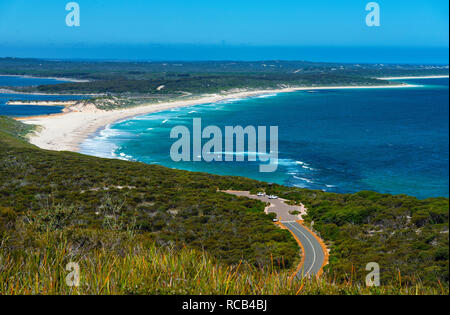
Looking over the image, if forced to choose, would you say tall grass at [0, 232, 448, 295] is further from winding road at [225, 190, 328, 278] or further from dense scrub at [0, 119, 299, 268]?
dense scrub at [0, 119, 299, 268]

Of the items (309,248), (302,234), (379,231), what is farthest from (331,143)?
(309,248)

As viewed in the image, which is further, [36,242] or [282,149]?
[282,149]

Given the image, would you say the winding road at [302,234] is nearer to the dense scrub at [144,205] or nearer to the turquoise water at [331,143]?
the dense scrub at [144,205]

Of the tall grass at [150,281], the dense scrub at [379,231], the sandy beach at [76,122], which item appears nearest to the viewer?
the tall grass at [150,281]

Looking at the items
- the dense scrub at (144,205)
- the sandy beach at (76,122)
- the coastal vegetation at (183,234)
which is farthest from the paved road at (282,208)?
the sandy beach at (76,122)
